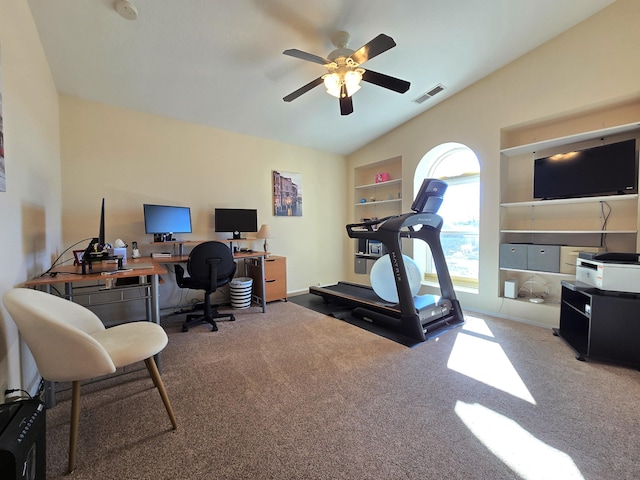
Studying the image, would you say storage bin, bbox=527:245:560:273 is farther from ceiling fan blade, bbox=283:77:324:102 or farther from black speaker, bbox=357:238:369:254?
ceiling fan blade, bbox=283:77:324:102

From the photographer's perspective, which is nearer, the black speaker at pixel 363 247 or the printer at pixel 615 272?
the printer at pixel 615 272

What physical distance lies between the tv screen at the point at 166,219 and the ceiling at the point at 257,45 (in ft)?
4.23

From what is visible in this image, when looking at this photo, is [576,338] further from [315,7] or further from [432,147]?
[315,7]

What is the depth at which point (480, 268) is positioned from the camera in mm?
3688

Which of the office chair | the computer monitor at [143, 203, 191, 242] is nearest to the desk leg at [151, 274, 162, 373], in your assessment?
the office chair

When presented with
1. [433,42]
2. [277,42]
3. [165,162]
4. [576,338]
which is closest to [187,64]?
[277,42]

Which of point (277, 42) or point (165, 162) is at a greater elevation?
point (277, 42)

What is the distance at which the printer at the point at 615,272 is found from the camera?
215 centimetres

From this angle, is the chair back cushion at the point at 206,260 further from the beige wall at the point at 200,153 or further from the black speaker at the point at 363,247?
the black speaker at the point at 363,247

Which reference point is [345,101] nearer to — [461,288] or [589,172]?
[589,172]

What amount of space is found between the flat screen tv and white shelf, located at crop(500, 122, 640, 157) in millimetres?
141

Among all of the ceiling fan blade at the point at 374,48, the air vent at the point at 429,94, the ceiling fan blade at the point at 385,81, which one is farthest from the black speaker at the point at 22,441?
the air vent at the point at 429,94

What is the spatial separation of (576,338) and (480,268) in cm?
124

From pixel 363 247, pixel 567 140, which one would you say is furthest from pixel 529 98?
pixel 363 247
